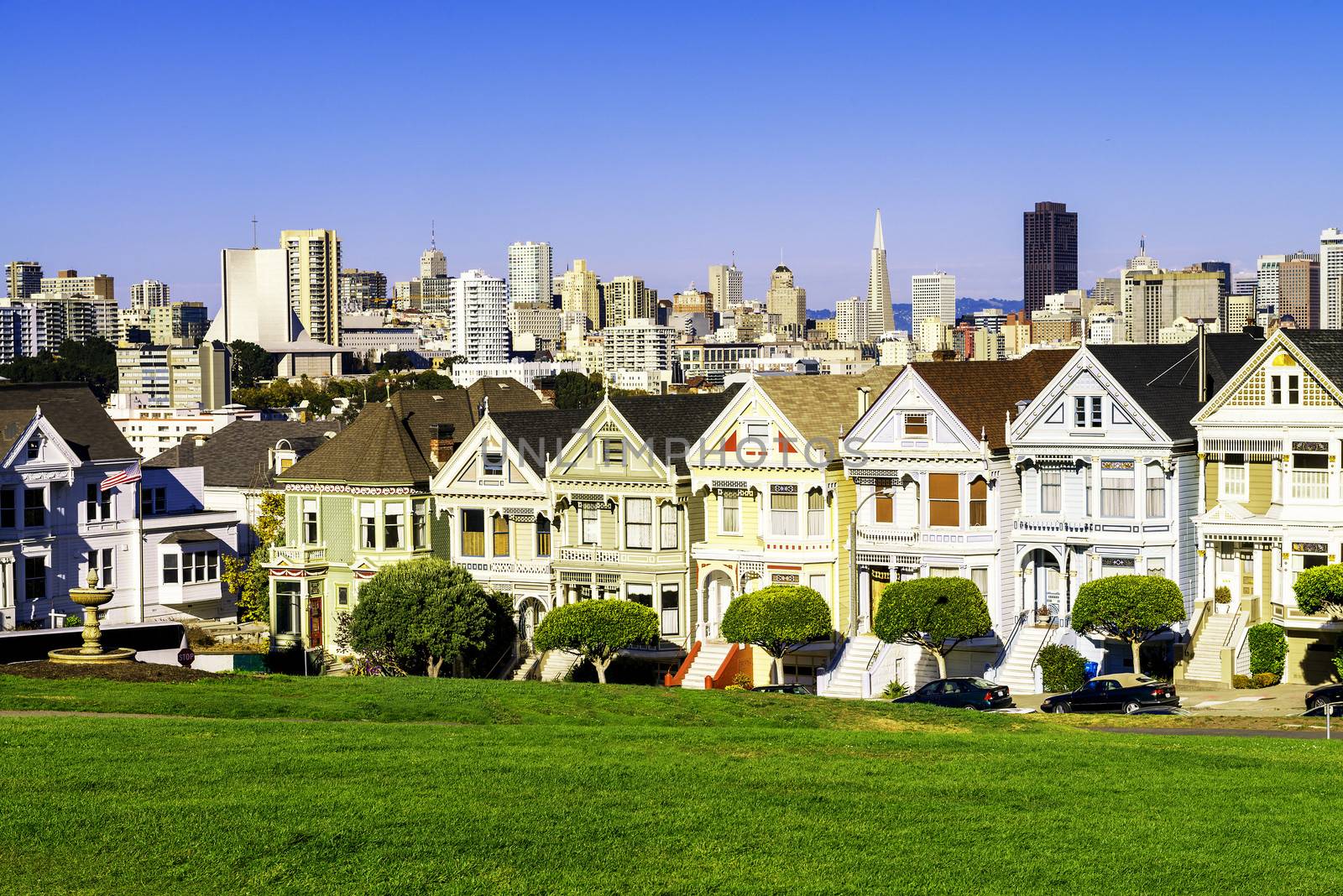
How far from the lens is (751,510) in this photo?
2231 inches

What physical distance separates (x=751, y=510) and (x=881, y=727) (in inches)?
782

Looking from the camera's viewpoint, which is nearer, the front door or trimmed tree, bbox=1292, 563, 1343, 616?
trimmed tree, bbox=1292, 563, 1343, 616

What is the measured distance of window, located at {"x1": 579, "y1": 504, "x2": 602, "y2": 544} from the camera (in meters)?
58.6

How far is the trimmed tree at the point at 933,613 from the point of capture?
51.2m

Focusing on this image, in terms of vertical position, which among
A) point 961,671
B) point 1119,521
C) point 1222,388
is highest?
point 1222,388

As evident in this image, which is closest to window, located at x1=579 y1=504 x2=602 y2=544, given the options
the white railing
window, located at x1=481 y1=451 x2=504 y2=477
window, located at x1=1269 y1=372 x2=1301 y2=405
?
window, located at x1=481 y1=451 x2=504 y2=477

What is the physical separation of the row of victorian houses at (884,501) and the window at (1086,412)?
8 centimetres

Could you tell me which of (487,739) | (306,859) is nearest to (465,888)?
(306,859)

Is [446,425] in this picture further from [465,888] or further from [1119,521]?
[465,888]

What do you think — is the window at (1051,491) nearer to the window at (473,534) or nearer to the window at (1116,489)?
the window at (1116,489)

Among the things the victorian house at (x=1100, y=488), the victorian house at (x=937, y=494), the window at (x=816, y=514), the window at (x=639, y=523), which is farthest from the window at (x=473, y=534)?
the victorian house at (x=1100, y=488)

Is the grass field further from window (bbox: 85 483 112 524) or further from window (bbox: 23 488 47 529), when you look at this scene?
window (bbox: 85 483 112 524)

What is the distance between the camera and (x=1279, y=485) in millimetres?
49594

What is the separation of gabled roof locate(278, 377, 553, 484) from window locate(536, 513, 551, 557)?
460 centimetres
